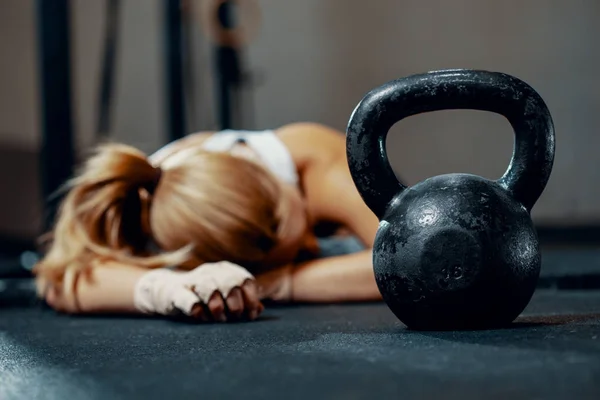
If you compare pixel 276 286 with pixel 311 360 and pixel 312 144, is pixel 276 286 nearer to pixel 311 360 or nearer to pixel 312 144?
pixel 312 144

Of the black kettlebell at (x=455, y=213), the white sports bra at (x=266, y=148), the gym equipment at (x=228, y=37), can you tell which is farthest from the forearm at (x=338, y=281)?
the gym equipment at (x=228, y=37)

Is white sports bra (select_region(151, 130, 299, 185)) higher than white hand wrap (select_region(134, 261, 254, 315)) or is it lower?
higher

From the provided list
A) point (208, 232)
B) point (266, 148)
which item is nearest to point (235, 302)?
point (208, 232)

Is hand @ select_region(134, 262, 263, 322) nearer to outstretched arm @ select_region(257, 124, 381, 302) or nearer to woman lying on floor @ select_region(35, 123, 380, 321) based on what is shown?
woman lying on floor @ select_region(35, 123, 380, 321)

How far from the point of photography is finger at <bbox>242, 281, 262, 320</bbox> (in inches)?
39.3

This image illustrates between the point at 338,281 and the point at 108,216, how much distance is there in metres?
0.37

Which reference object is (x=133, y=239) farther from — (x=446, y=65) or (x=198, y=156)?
(x=446, y=65)

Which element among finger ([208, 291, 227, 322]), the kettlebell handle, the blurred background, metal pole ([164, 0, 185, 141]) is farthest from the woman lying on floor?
the blurred background

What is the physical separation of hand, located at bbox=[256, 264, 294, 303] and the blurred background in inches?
90.7

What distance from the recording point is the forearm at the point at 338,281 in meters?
1.25

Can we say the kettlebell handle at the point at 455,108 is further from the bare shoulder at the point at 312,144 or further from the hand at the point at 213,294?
the bare shoulder at the point at 312,144

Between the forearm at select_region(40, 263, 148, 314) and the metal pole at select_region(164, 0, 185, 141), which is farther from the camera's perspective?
the metal pole at select_region(164, 0, 185, 141)

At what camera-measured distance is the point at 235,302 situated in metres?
0.99

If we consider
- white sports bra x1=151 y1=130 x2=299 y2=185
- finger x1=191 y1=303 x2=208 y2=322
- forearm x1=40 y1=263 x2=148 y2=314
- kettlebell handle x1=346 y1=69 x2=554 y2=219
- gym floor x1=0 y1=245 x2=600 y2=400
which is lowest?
forearm x1=40 y1=263 x2=148 y2=314
